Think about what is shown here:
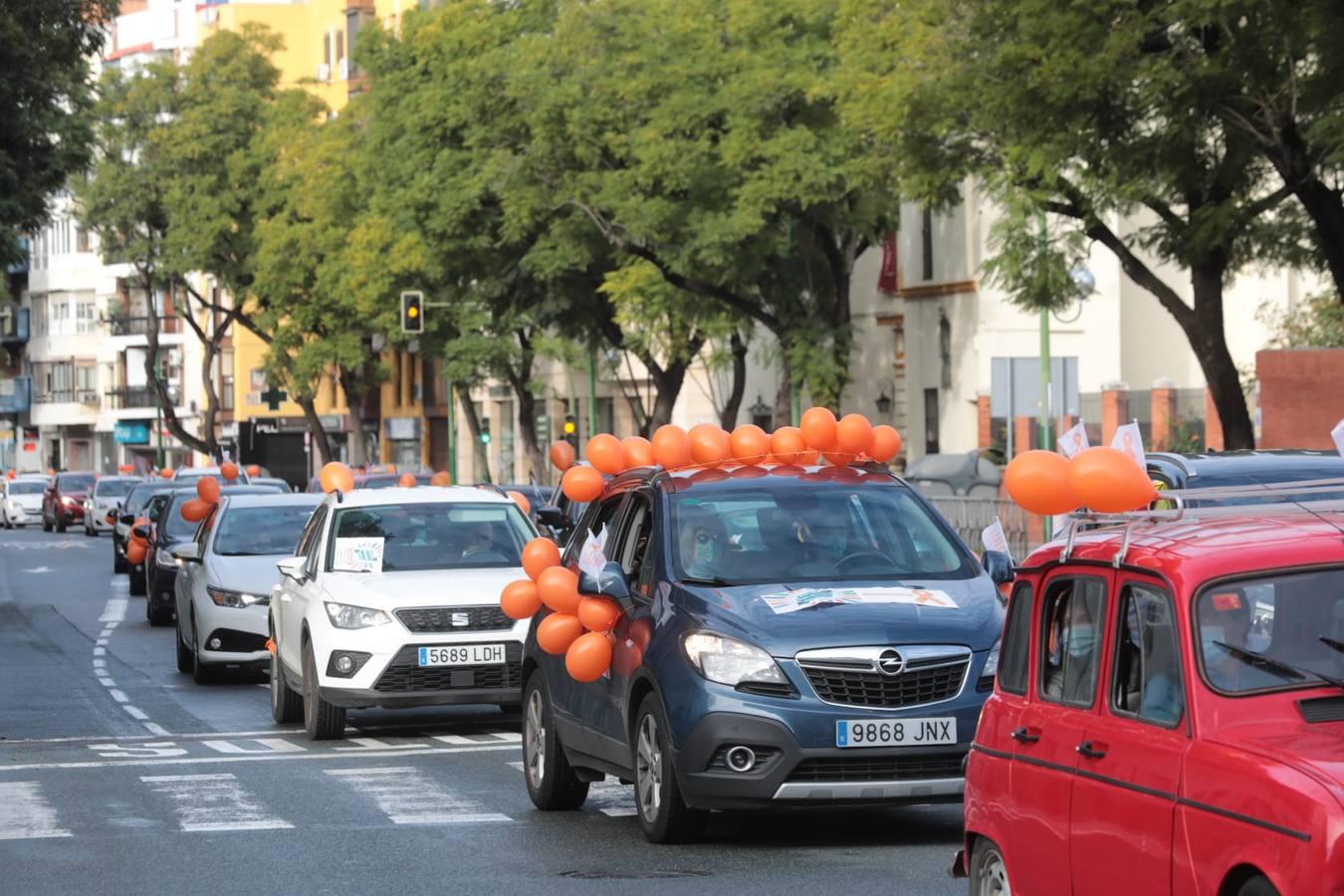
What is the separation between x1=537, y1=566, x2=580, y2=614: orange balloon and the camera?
1314 cm

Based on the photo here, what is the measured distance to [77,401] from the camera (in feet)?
462

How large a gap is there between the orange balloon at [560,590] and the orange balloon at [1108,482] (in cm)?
537

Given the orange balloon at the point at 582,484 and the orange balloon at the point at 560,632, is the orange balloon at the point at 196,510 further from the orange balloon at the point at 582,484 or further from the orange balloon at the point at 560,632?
the orange balloon at the point at 560,632

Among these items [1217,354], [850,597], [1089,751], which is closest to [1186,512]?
[1089,751]

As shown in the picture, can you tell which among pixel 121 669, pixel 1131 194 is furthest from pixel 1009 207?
pixel 121 669

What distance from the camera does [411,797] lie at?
556 inches

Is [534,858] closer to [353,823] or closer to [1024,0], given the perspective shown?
[353,823]

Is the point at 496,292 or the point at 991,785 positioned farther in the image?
the point at 496,292

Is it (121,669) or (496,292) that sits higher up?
(496,292)

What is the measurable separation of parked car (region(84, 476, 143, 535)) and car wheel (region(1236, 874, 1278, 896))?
69.6 m

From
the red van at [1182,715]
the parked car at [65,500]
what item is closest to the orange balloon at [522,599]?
the red van at [1182,715]

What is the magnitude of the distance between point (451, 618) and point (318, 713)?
3.51ft

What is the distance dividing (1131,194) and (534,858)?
19024mm

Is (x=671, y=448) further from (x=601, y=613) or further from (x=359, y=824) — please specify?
(x=359, y=824)
